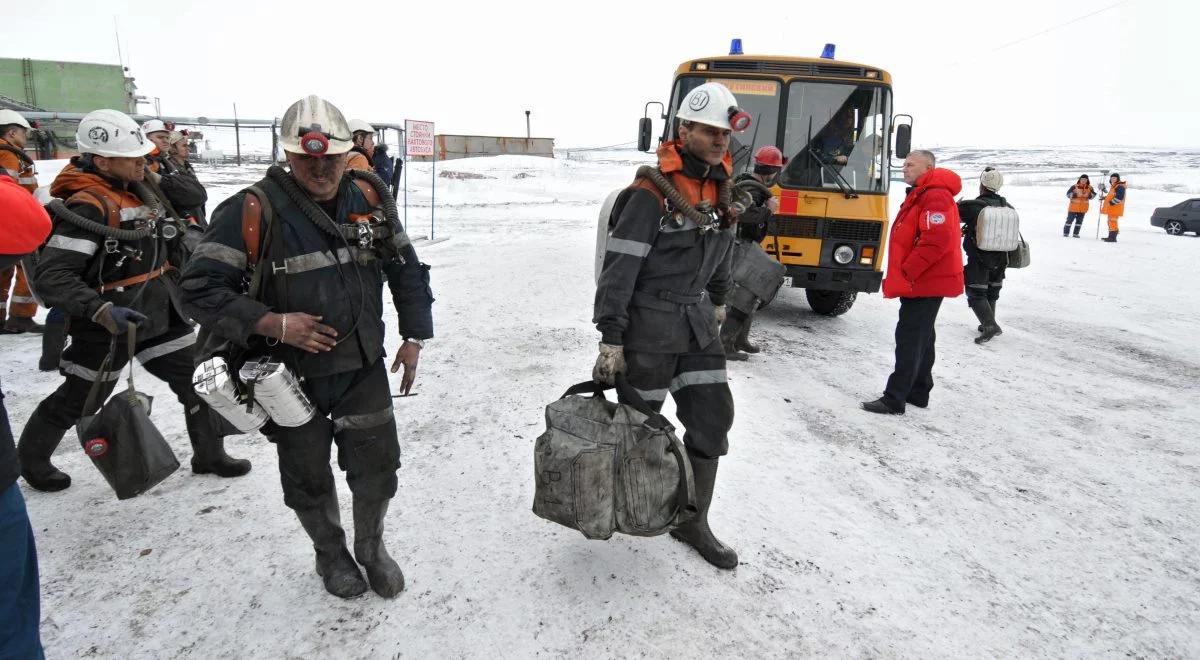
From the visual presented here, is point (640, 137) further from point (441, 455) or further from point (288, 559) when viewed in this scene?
point (288, 559)

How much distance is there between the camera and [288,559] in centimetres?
291

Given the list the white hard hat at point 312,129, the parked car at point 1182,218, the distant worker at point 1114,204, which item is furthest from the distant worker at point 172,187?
the parked car at point 1182,218

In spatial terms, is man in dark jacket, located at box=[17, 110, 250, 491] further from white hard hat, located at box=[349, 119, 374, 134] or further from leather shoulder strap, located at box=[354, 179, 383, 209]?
white hard hat, located at box=[349, 119, 374, 134]

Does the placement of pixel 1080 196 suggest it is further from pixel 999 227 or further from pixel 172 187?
pixel 172 187

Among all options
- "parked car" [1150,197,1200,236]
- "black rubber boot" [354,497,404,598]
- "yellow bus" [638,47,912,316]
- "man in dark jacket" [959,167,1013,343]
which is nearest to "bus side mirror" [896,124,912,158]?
"yellow bus" [638,47,912,316]

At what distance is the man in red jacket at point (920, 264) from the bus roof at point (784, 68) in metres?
2.12

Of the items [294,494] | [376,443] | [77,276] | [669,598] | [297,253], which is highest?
[297,253]

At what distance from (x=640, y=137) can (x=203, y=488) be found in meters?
5.73

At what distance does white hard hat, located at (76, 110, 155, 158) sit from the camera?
10.1ft

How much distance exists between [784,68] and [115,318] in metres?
6.35

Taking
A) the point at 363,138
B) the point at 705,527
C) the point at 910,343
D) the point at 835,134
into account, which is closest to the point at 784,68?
the point at 835,134

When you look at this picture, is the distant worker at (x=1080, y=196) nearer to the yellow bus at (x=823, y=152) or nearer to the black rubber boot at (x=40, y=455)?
the yellow bus at (x=823, y=152)

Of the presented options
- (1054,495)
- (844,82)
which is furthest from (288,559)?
(844,82)

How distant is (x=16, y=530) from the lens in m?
1.70
